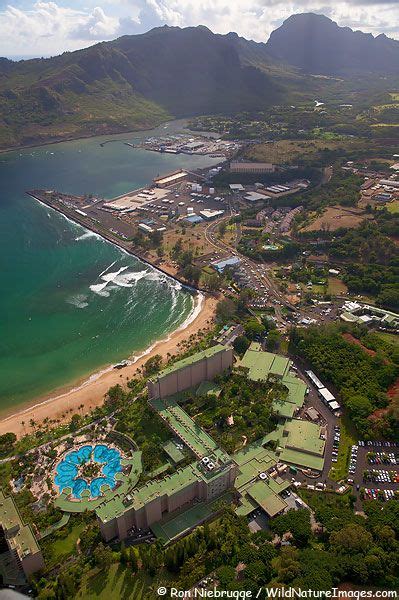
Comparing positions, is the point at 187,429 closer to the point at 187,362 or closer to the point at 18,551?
the point at 187,362

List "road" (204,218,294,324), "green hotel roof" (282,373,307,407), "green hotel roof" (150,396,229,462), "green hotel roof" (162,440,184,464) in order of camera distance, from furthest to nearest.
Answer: "road" (204,218,294,324) → "green hotel roof" (282,373,307,407) → "green hotel roof" (162,440,184,464) → "green hotel roof" (150,396,229,462)

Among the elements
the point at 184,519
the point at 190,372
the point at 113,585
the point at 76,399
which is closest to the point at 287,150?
the point at 190,372

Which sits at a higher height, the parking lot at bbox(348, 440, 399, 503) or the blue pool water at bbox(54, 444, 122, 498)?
the parking lot at bbox(348, 440, 399, 503)

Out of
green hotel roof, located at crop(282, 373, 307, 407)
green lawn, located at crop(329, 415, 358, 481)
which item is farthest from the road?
green lawn, located at crop(329, 415, 358, 481)

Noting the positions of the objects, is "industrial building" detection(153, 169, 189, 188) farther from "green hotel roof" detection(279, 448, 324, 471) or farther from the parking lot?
the parking lot

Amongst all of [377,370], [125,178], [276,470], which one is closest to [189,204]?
[125,178]

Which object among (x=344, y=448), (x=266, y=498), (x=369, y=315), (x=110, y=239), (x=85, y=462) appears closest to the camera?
(x=266, y=498)
